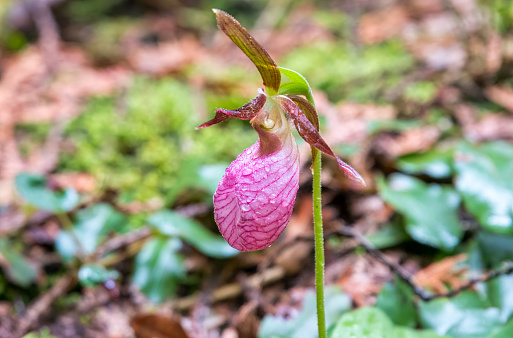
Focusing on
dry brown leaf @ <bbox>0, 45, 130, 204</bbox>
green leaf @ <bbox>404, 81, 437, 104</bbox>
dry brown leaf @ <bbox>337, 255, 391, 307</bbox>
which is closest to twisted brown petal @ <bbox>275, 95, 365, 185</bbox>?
dry brown leaf @ <bbox>337, 255, 391, 307</bbox>

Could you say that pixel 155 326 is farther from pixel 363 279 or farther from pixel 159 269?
pixel 363 279

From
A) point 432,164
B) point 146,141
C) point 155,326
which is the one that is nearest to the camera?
point 155,326

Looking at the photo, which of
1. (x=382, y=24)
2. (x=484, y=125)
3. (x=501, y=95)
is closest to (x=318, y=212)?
(x=484, y=125)

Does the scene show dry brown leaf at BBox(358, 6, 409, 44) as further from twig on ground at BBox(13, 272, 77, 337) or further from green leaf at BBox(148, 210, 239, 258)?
twig on ground at BBox(13, 272, 77, 337)

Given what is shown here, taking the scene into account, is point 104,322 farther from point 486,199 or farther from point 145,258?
point 486,199

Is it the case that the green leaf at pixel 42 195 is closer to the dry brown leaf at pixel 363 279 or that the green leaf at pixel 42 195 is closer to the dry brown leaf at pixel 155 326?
the dry brown leaf at pixel 155 326

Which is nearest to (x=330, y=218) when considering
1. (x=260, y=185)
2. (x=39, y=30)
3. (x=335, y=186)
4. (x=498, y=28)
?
(x=335, y=186)
